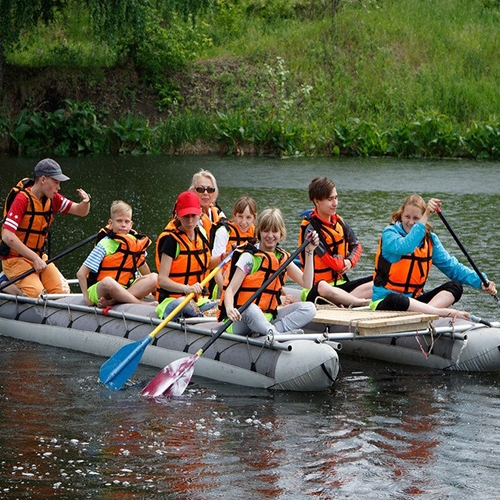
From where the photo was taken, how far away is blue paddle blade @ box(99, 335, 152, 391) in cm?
706

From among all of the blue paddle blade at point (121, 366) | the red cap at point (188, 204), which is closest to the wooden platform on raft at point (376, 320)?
the red cap at point (188, 204)

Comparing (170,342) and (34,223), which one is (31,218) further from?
(170,342)

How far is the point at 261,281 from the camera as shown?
283 inches

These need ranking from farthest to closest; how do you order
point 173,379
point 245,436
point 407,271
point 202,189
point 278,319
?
point 202,189 → point 407,271 → point 278,319 → point 173,379 → point 245,436

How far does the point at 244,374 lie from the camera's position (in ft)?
23.2

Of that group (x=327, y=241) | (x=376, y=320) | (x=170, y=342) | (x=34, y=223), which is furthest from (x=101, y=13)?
(x=376, y=320)

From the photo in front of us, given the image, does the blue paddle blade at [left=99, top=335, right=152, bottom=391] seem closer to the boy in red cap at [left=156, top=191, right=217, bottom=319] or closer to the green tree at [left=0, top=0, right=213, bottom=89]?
the boy in red cap at [left=156, top=191, right=217, bottom=319]

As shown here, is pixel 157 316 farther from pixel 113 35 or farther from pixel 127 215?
pixel 113 35

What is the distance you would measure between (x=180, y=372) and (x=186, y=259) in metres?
0.93

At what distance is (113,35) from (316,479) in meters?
18.3

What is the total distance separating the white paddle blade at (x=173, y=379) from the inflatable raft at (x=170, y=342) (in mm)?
309

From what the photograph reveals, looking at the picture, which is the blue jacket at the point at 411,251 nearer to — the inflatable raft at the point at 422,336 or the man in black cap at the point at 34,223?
the inflatable raft at the point at 422,336

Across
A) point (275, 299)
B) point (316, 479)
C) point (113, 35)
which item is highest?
point (113, 35)

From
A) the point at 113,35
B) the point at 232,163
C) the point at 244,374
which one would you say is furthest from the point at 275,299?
the point at 113,35
